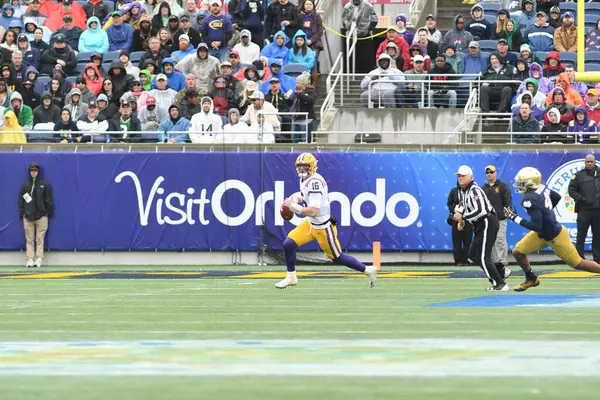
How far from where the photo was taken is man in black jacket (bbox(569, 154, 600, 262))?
22859mm

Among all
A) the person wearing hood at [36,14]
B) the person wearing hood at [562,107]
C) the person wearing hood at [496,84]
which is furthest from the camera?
the person wearing hood at [36,14]

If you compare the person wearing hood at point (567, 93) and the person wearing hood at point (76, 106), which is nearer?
the person wearing hood at point (567, 93)

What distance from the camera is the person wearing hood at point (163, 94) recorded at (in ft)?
83.5

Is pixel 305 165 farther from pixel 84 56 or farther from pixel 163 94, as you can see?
pixel 84 56

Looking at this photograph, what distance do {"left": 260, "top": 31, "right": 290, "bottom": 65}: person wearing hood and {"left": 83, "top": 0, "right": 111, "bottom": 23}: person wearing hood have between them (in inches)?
177

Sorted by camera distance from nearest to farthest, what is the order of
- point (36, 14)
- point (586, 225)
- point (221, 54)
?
point (586, 225)
point (221, 54)
point (36, 14)

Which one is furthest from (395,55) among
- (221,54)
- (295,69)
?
(221,54)

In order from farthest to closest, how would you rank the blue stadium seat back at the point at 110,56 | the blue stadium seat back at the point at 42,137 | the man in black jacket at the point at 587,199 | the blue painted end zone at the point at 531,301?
the blue stadium seat back at the point at 110,56
the blue stadium seat back at the point at 42,137
the man in black jacket at the point at 587,199
the blue painted end zone at the point at 531,301

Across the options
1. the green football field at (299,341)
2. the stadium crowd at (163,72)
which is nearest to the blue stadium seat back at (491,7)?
the stadium crowd at (163,72)

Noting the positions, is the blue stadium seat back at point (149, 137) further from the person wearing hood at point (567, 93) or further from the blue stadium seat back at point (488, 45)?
the person wearing hood at point (567, 93)

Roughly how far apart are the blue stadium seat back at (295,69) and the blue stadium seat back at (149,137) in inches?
122

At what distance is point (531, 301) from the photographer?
15117 millimetres

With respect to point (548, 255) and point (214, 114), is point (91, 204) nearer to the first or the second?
point (214, 114)

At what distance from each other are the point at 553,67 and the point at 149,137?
308 inches
